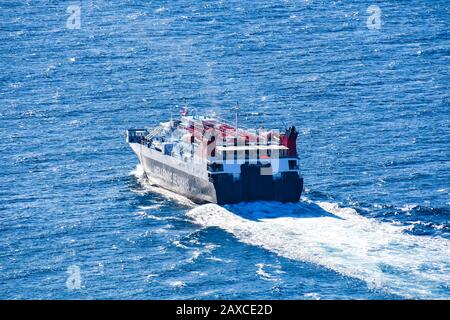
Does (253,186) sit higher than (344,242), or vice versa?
(253,186)

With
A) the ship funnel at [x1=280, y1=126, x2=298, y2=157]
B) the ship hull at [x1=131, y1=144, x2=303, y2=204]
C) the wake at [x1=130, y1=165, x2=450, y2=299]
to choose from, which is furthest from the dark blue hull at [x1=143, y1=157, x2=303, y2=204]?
the ship funnel at [x1=280, y1=126, x2=298, y2=157]

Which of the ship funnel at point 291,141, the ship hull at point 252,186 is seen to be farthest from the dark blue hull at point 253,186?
the ship funnel at point 291,141

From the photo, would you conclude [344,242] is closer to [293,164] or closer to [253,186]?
[253,186]

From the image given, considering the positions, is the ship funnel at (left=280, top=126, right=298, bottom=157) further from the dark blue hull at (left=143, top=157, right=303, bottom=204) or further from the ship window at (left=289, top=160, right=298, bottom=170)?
the dark blue hull at (left=143, top=157, right=303, bottom=204)

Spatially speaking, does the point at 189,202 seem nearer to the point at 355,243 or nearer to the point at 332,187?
the point at 332,187

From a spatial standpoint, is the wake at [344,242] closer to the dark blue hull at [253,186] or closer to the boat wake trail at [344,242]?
the boat wake trail at [344,242]

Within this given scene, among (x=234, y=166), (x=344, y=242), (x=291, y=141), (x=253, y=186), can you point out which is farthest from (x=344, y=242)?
(x=291, y=141)
